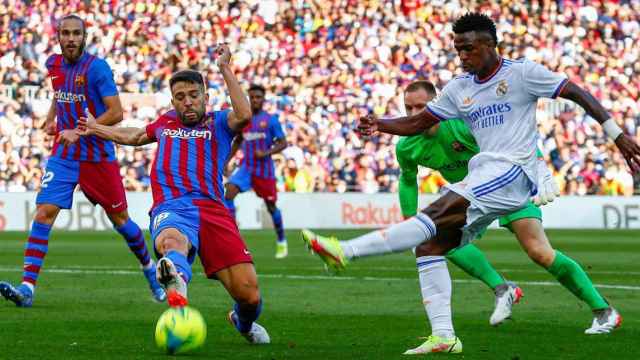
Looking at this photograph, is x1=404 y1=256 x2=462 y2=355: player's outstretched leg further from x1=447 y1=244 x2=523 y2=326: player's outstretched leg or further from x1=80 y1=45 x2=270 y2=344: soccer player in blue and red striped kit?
x1=447 y1=244 x2=523 y2=326: player's outstretched leg

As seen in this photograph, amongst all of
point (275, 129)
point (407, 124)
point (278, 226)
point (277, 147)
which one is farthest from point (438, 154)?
point (275, 129)

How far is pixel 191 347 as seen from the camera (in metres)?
7.60

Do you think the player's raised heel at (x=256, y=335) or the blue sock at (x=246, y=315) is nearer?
the blue sock at (x=246, y=315)

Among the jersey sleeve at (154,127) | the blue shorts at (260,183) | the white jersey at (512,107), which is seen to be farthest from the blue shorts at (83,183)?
the blue shorts at (260,183)

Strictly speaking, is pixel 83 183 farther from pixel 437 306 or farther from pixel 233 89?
pixel 437 306

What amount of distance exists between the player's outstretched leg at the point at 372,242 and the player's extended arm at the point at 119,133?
182 cm

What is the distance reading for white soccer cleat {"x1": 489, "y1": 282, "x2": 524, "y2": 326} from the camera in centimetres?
1027

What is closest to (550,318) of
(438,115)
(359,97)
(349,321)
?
(349,321)

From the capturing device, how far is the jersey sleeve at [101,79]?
11641 millimetres

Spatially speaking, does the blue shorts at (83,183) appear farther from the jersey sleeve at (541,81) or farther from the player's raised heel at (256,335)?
the jersey sleeve at (541,81)

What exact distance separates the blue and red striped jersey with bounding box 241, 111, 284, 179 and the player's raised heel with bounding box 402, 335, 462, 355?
1338 cm

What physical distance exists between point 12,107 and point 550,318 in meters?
23.8

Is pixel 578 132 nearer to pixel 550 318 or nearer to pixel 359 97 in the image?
pixel 359 97

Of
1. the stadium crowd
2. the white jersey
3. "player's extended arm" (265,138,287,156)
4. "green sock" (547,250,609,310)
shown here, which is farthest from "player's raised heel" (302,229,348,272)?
the stadium crowd
